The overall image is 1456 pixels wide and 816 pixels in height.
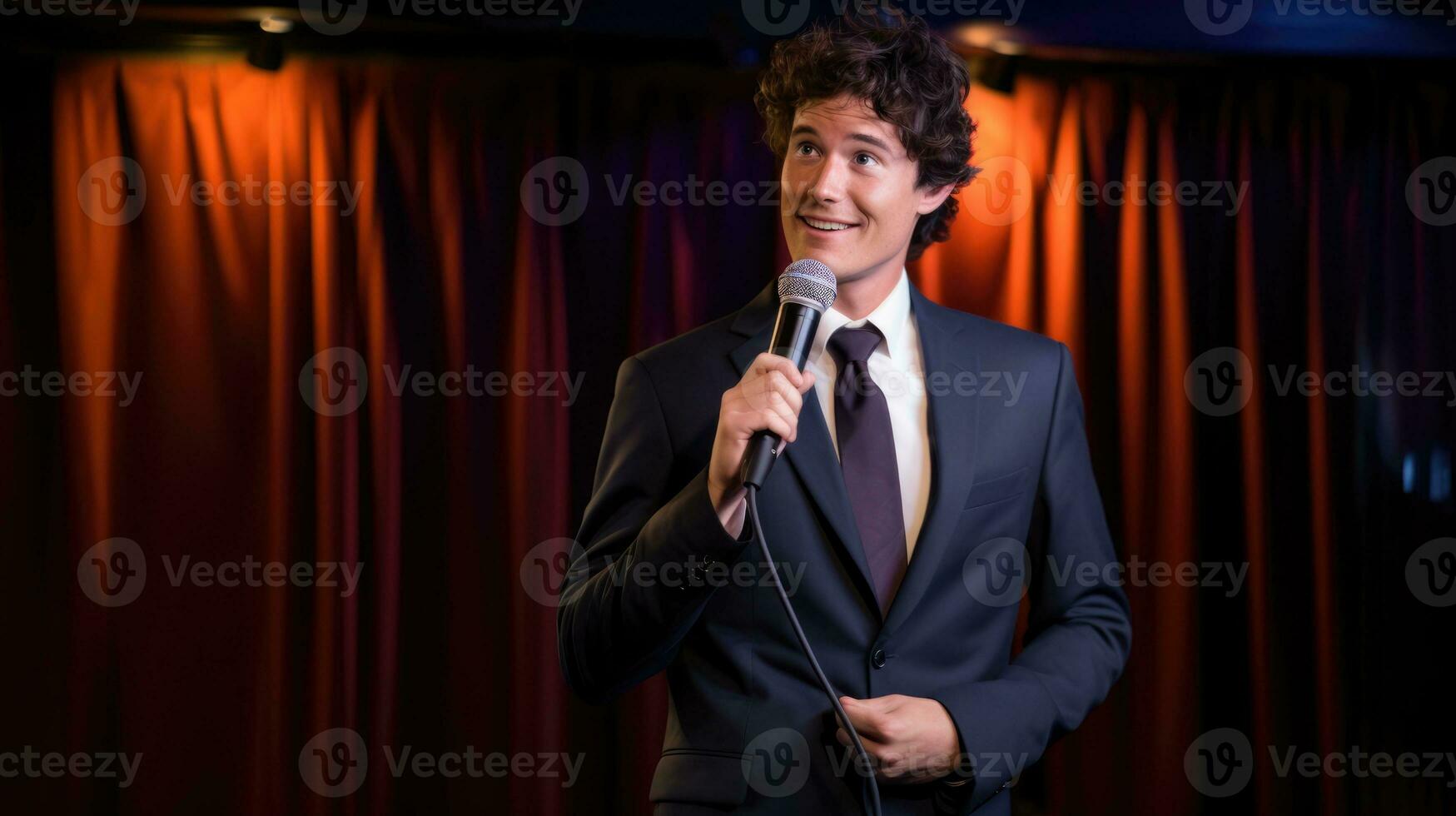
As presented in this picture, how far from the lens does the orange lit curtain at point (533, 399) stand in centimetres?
338

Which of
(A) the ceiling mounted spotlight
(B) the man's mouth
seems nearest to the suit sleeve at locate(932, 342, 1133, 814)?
(B) the man's mouth

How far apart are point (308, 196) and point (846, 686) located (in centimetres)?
272

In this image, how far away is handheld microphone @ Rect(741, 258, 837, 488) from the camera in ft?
3.97

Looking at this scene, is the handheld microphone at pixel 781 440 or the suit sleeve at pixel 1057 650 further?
the suit sleeve at pixel 1057 650

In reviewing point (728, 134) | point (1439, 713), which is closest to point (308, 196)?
point (728, 134)

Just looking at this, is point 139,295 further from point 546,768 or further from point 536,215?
point 546,768

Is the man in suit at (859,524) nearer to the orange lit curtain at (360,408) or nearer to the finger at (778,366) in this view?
the finger at (778,366)

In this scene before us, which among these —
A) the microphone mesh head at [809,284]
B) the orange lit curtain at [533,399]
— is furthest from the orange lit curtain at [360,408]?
the microphone mesh head at [809,284]

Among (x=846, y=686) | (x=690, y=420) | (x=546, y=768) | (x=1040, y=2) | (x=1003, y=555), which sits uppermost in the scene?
(x=1040, y=2)

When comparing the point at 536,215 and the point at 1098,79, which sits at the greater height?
the point at 1098,79

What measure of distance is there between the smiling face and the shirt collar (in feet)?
0.18

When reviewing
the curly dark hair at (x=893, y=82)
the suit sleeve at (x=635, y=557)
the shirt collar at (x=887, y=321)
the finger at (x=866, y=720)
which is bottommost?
the finger at (x=866, y=720)

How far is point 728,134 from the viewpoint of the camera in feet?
11.7

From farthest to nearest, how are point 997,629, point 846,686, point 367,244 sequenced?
point 367,244 → point 997,629 → point 846,686
